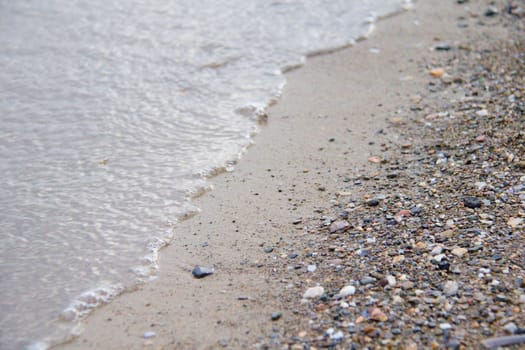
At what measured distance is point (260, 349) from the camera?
2.54 meters

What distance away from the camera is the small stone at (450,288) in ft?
8.70

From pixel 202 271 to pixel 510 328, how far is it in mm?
1438

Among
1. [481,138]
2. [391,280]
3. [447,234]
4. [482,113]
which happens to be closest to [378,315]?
[391,280]

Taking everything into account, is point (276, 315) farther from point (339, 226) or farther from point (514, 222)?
point (514, 222)

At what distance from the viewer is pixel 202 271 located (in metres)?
3.12

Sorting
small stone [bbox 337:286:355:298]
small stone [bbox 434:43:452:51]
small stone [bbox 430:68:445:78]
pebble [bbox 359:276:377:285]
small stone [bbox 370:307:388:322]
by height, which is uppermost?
small stone [bbox 434:43:452:51]

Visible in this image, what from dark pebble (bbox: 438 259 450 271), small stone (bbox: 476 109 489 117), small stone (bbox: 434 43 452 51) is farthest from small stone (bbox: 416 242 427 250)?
small stone (bbox: 434 43 452 51)

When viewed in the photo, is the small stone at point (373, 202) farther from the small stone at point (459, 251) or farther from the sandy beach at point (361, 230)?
the small stone at point (459, 251)

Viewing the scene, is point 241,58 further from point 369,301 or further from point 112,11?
point 369,301

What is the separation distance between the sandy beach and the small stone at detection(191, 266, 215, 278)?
2cm

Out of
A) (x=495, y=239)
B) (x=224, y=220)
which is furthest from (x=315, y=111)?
(x=495, y=239)

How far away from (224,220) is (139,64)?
7.70 ft

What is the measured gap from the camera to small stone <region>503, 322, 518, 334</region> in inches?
94.7

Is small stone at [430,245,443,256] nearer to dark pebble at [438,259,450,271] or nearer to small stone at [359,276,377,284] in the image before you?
dark pebble at [438,259,450,271]
